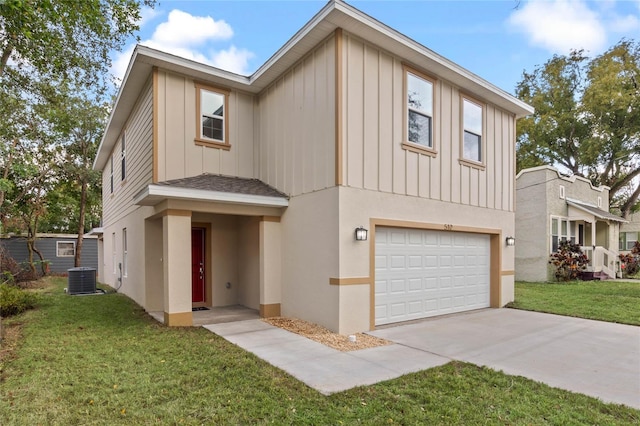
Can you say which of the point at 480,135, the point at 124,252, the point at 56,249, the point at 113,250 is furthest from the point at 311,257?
the point at 56,249

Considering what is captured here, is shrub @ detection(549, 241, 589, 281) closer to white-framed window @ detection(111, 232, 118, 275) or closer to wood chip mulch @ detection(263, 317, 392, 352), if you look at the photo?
wood chip mulch @ detection(263, 317, 392, 352)

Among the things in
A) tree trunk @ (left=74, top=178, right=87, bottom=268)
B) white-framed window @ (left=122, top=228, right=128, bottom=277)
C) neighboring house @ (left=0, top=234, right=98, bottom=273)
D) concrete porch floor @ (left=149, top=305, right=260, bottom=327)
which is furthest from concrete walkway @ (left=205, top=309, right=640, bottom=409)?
neighboring house @ (left=0, top=234, right=98, bottom=273)

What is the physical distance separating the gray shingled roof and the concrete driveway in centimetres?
372

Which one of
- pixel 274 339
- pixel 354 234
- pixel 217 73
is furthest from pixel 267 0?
pixel 274 339

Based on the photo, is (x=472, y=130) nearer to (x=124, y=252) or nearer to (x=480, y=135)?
(x=480, y=135)

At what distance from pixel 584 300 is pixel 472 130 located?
587 centimetres

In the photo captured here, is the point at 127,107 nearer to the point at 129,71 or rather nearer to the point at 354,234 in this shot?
the point at 129,71

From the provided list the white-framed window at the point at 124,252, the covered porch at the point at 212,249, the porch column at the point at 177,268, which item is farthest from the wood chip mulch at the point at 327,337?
the white-framed window at the point at 124,252

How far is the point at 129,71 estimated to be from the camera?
26.3ft

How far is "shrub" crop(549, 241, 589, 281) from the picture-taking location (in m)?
14.8

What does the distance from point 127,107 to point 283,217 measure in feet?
18.7

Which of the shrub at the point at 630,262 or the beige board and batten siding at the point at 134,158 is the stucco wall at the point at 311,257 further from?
the shrub at the point at 630,262

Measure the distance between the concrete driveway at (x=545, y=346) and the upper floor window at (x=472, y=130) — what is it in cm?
392

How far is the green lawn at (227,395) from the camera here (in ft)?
11.4
